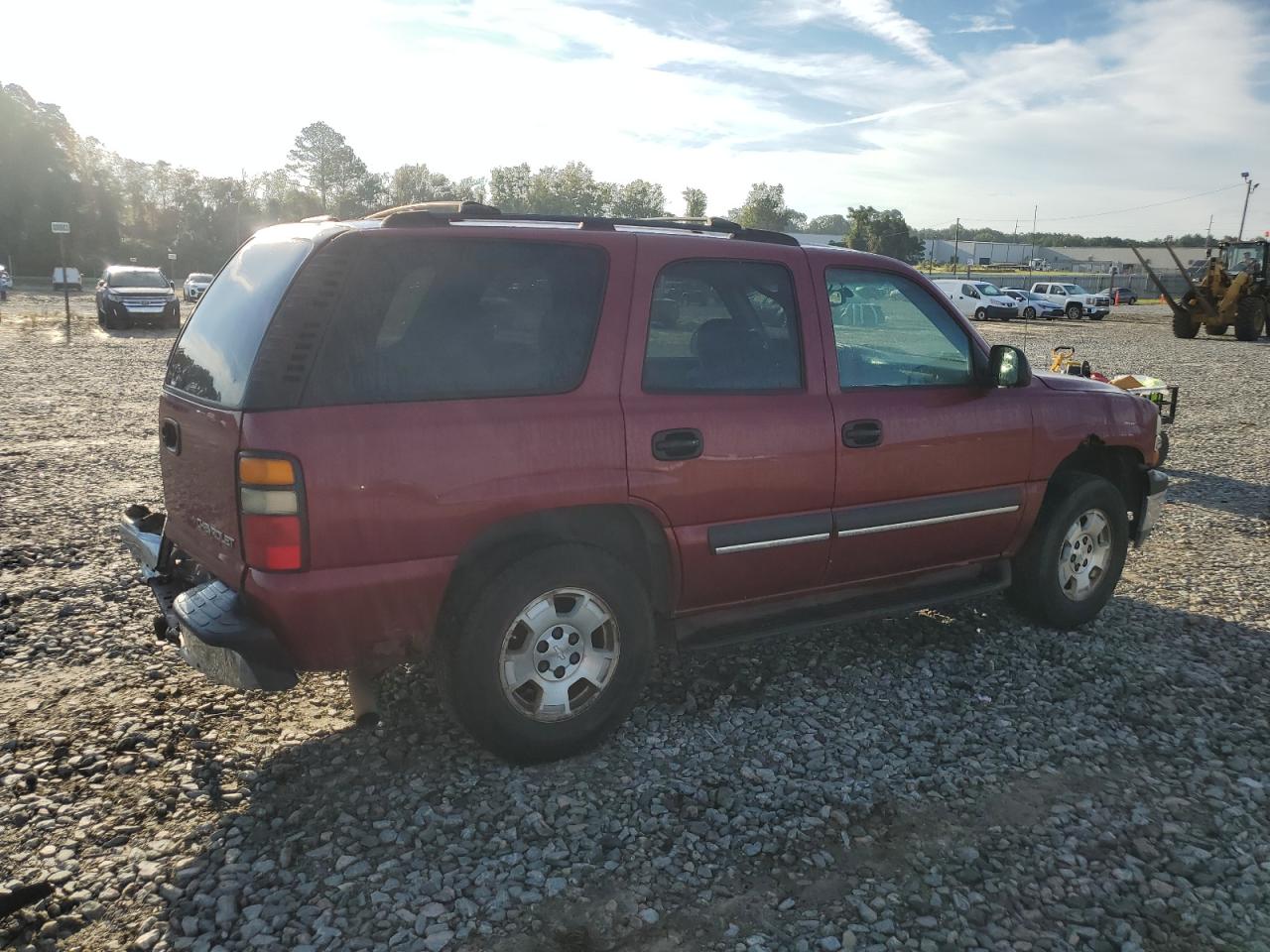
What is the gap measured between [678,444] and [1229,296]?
28080mm

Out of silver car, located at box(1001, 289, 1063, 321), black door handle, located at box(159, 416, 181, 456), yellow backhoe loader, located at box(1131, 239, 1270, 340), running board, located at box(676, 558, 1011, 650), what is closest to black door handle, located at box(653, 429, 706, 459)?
running board, located at box(676, 558, 1011, 650)

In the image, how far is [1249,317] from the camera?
2570 cm

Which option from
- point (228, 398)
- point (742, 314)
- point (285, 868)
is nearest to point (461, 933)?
point (285, 868)

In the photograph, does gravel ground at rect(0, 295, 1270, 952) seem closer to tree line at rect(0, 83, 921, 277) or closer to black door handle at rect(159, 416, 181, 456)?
black door handle at rect(159, 416, 181, 456)

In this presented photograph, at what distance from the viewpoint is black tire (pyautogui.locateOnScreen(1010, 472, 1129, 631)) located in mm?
4797

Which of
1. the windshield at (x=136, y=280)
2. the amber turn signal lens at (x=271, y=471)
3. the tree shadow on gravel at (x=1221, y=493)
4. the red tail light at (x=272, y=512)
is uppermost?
the windshield at (x=136, y=280)

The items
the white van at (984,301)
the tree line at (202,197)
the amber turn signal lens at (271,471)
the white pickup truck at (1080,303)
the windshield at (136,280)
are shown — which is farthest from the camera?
the tree line at (202,197)

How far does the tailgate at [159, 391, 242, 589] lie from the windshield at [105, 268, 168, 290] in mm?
24949

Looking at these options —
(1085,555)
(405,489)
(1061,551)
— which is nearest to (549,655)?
(405,489)

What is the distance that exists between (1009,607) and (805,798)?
2.43 metres

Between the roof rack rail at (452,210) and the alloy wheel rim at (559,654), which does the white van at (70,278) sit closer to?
the roof rack rail at (452,210)

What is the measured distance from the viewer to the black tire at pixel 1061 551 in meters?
4.80

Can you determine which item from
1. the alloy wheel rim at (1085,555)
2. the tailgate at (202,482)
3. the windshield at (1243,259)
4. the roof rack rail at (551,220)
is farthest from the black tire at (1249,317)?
the tailgate at (202,482)

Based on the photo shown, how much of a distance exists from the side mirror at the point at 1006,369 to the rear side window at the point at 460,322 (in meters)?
2.02
